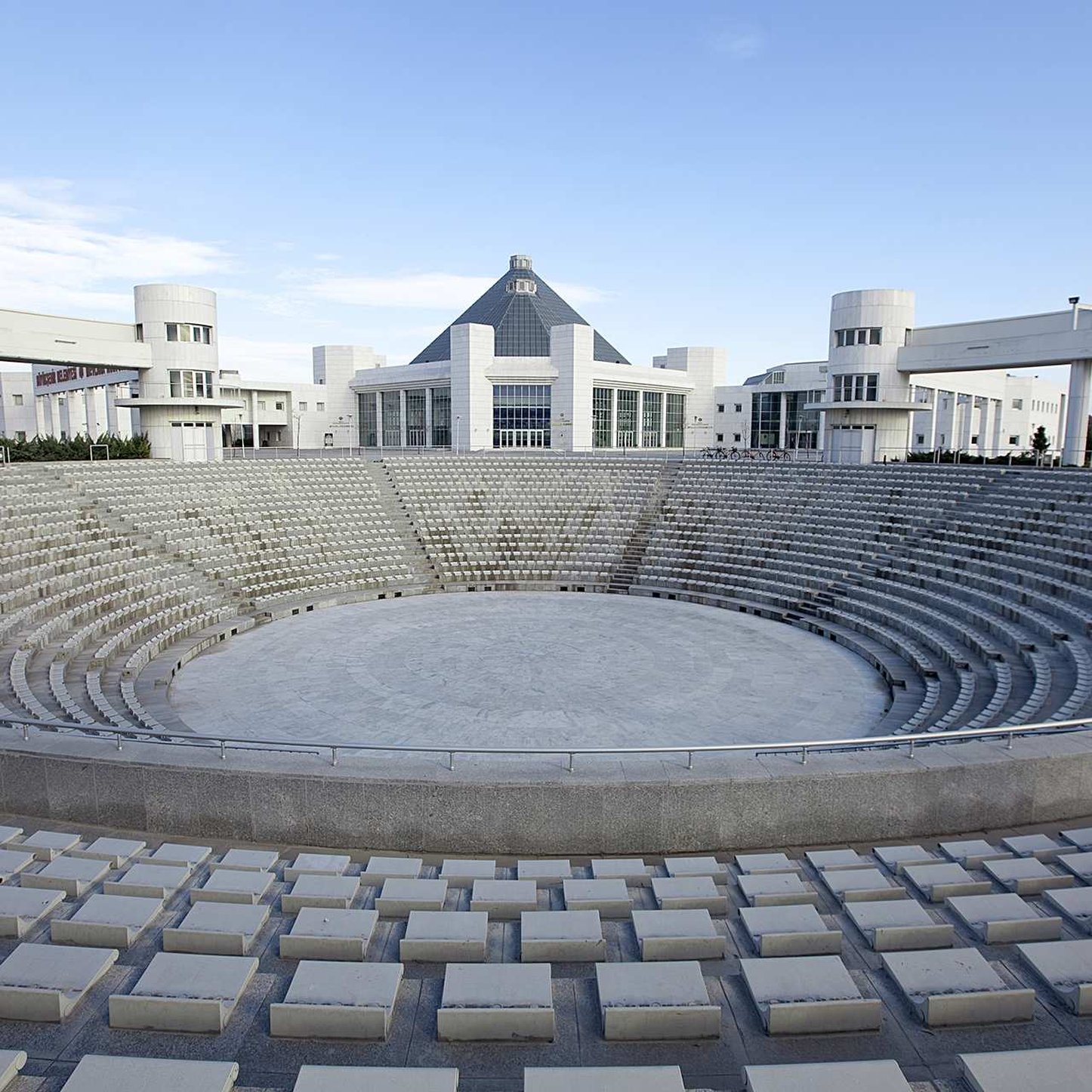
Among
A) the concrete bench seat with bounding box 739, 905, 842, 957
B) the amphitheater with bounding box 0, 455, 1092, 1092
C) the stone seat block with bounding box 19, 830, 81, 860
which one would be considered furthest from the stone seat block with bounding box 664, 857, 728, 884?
the stone seat block with bounding box 19, 830, 81, 860

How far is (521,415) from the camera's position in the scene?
2729 inches

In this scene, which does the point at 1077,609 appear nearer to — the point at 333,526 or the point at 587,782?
the point at 587,782

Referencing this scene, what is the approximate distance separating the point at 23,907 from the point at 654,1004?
565cm

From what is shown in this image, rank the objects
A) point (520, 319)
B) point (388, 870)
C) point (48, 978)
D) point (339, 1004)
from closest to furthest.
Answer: point (339, 1004) → point (48, 978) → point (388, 870) → point (520, 319)

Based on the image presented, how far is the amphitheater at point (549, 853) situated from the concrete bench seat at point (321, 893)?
33mm

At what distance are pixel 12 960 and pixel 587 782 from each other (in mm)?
6203

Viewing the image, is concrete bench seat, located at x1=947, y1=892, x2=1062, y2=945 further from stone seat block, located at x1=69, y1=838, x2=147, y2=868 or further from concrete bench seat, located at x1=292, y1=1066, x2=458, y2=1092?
stone seat block, located at x1=69, y1=838, x2=147, y2=868

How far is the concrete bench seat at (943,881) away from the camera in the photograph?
8016mm

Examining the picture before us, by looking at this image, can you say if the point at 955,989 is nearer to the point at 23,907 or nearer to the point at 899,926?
the point at 899,926

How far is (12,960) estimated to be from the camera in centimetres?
643

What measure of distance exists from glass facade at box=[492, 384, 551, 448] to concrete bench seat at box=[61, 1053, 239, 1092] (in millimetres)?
64404

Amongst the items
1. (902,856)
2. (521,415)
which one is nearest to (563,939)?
(902,856)

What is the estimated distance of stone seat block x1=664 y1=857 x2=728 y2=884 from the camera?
29.9 feet

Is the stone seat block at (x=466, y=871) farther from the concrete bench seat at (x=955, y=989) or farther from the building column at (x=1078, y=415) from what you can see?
the building column at (x=1078, y=415)
